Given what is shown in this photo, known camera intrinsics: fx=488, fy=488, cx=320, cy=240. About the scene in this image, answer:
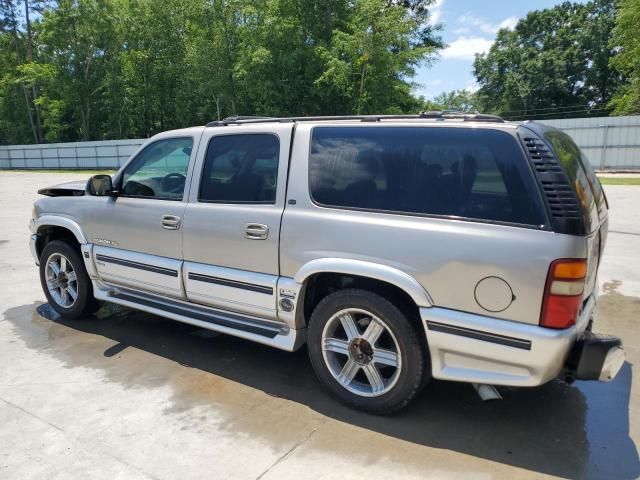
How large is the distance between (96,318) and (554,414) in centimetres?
439

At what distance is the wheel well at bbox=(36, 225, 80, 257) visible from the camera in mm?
5026

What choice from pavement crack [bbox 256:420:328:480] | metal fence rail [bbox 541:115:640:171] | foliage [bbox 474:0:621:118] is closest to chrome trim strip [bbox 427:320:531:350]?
pavement crack [bbox 256:420:328:480]

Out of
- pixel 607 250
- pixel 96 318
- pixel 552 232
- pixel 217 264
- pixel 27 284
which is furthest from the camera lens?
pixel 607 250

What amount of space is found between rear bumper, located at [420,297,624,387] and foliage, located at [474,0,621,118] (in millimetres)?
57743

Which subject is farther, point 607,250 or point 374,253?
point 607,250

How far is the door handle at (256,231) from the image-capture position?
347 centimetres

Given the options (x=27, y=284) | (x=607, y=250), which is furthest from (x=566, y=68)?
(x=27, y=284)

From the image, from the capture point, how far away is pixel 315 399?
3467 mm

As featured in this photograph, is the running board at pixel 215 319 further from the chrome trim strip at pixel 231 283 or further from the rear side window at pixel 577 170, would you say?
the rear side window at pixel 577 170

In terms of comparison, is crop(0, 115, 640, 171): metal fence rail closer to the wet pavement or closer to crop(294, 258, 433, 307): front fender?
the wet pavement

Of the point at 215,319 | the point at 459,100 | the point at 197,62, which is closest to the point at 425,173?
the point at 215,319

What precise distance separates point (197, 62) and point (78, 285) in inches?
1214

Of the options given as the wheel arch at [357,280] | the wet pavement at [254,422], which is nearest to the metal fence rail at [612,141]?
the wet pavement at [254,422]

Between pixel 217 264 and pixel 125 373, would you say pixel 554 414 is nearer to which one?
pixel 217 264
